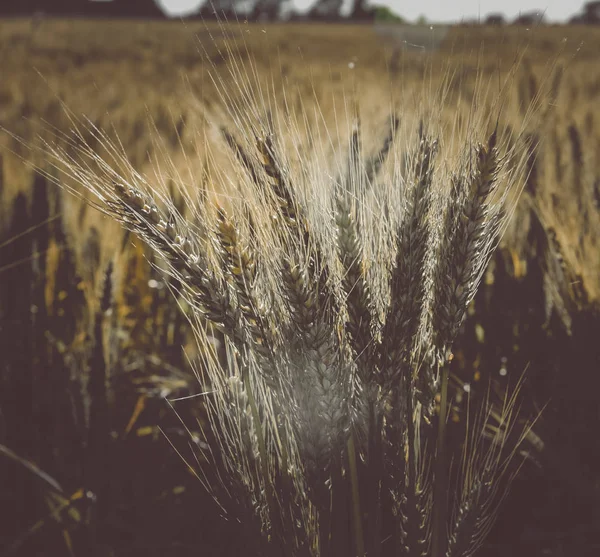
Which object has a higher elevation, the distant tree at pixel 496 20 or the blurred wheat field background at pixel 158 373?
the distant tree at pixel 496 20

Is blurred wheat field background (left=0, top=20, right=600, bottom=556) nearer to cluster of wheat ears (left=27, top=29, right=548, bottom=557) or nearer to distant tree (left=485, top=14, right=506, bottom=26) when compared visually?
distant tree (left=485, top=14, right=506, bottom=26)

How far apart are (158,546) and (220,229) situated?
2.29 ft

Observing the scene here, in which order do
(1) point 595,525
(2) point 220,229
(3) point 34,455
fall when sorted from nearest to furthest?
1. (2) point 220,229
2. (1) point 595,525
3. (3) point 34,455

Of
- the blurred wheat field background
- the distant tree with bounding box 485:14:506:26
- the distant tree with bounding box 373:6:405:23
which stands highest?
the distant tree with bounding box 373:6:405:23

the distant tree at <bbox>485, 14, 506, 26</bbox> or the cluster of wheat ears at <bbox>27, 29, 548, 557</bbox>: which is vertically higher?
the distant tree at <bbox>485, 14, 506, 26</bbox>

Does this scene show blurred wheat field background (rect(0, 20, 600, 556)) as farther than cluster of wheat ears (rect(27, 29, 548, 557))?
Yes

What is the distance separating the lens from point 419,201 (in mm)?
572

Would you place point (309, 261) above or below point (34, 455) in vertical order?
above

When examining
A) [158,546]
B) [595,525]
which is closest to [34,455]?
[158,546]

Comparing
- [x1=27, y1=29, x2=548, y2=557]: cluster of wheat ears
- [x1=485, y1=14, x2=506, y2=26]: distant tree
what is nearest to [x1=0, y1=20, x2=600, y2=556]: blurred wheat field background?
[x1=485, y1=14, x2=506, y2=26]: distant tree

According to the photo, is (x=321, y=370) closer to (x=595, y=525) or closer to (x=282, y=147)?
(x=282, y=147)

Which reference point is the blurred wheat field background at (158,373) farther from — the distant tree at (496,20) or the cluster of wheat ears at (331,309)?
the cluster of wheat ears at (331,309)

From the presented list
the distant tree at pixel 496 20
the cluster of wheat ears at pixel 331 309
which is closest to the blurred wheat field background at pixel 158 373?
the distant tree at pixel 496 20

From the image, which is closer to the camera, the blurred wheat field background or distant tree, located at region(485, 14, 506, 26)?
distant tree, located at region(485, 14, 506, 26)
